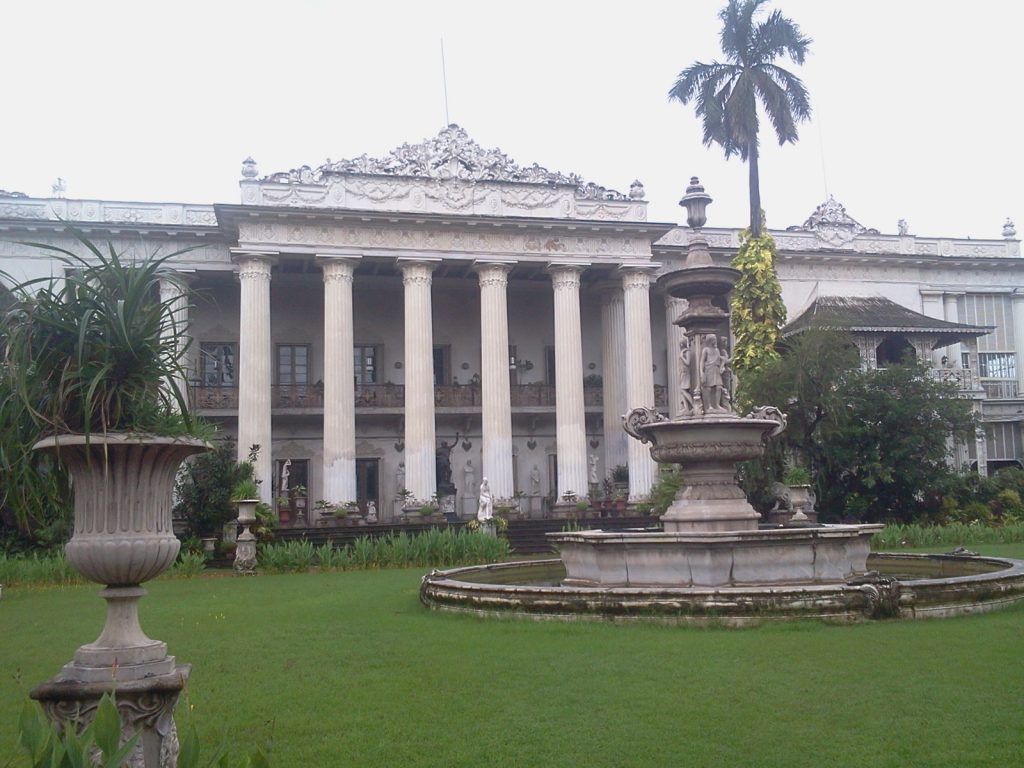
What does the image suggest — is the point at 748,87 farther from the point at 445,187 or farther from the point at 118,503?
the point at 118,503

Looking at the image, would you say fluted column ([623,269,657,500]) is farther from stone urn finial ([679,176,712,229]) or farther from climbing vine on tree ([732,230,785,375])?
stone urn finial ([679,176,712,229])

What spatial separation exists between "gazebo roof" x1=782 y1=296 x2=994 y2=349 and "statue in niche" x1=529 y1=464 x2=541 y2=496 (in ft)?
33.9

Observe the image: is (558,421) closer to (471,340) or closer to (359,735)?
(471,340)

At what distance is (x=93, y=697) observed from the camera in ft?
15.7

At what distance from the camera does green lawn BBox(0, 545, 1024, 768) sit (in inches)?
224

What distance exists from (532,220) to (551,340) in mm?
7288

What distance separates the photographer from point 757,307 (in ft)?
96.5

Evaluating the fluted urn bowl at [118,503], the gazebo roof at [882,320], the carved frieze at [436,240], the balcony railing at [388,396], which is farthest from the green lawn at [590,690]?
the gazebo roof at [882,320]

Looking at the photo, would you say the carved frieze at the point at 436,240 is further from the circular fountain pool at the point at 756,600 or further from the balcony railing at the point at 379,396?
the circular fountain pool at the point at 756,600

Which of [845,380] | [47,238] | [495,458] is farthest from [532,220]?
[47,238]

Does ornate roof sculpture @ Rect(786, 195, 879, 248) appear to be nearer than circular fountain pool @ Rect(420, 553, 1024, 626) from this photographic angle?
No

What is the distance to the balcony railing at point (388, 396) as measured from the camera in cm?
3350

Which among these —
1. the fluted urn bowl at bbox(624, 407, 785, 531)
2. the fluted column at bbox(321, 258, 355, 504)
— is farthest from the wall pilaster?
the fluted urn bowl at bbox(624, 407, 785, 531)

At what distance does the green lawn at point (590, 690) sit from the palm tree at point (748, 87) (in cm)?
2304
